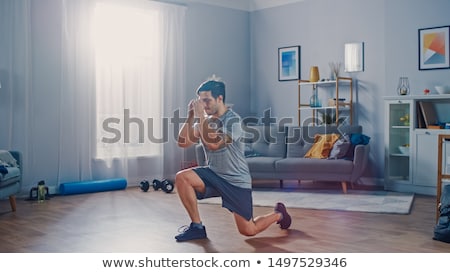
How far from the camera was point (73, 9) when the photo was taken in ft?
18.6

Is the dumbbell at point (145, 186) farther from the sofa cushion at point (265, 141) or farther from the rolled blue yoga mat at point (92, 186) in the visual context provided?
the sofa cushion at point (265, 141)

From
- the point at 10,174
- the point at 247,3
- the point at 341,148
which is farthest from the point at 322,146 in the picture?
the point at 10,174

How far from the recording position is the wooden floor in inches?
124

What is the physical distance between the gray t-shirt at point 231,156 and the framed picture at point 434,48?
3266 mm

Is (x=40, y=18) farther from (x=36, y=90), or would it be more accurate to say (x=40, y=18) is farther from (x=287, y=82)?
(x=287, y=82)

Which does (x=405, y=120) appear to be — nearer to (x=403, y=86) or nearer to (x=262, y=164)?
(x=403, y=86)

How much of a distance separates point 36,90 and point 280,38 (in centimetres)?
334

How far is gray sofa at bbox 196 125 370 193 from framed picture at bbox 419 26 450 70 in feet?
3.31

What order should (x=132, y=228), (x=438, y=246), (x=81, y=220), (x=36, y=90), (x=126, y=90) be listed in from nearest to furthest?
(x=438, y=246)
(x=132, y=228)
(x=81, y=220)
(x=36, y=90)
(x=126, y=90)

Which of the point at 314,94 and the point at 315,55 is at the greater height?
the point at 315,55

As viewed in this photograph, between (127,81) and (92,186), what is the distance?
1358mm
